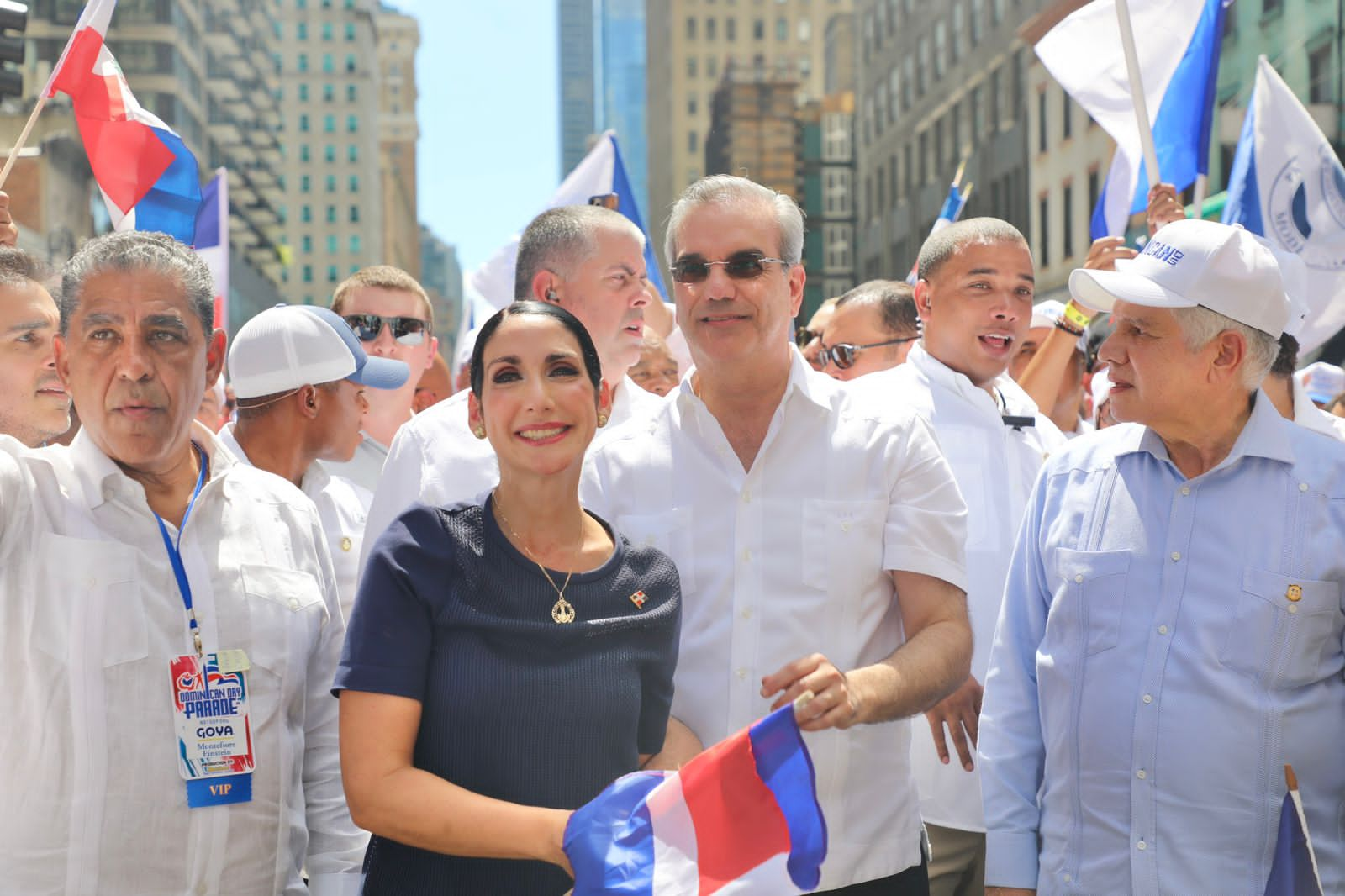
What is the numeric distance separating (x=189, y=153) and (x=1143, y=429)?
3936 millimetres

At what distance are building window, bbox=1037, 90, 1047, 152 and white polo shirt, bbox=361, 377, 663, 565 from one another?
3977 cm

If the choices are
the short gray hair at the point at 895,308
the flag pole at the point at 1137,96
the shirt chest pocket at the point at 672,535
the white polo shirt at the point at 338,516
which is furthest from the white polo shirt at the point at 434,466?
the short gray hair at the point at 895,308

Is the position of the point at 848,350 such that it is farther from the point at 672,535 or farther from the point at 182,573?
the point at 182,573

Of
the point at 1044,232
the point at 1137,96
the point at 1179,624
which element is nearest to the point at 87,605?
the point at 1179,624

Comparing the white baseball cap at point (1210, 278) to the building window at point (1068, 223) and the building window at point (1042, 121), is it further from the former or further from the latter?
the building window at point (1042, 121)

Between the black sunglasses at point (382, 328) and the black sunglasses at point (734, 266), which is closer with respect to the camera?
the black sunglasses at point (734, 266)

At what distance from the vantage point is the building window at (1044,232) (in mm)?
42094

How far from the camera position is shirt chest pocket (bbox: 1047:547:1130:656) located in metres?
3.74

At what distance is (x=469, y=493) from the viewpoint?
4.86m

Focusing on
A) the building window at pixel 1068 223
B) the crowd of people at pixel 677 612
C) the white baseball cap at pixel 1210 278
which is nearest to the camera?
the crowd of people at pixel 677 612

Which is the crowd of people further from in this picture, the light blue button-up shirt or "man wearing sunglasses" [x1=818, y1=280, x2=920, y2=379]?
"man wearing sunglasses" [x1=818, y1=280, x2=920, y2=379]

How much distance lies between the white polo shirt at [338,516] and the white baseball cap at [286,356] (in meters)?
0.24

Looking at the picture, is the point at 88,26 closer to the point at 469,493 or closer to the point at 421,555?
the point at 469,493

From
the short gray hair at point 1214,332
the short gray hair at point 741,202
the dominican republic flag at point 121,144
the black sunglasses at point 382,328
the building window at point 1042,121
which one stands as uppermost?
the building window at point 1042,121
